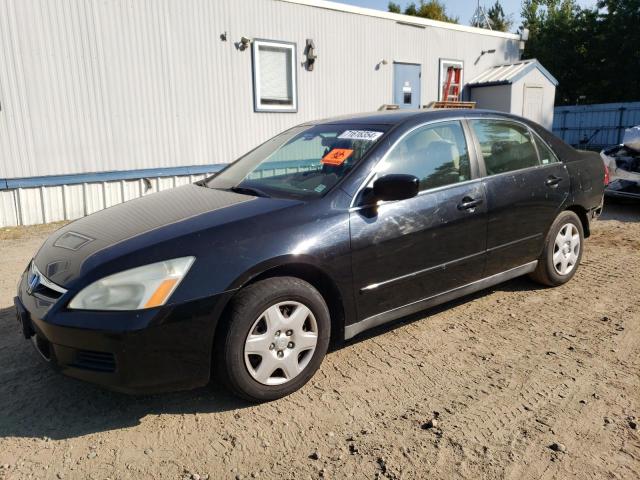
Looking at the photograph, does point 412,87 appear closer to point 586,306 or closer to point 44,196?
point 44,196

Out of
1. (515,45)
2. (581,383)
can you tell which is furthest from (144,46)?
(515,45)

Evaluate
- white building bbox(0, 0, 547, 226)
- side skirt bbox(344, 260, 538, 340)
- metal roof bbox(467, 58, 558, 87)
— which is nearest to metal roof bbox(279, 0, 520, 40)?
white building bbox(0, 0, 547, 226)

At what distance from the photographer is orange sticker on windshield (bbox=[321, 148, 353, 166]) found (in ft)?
11.3

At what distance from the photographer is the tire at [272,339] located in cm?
270

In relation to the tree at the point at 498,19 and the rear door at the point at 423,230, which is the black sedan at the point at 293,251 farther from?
the tree at the point at 498,19

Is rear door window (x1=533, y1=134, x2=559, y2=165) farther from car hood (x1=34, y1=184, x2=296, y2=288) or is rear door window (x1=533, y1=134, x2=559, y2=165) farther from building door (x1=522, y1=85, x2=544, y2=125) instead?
building door (x1=522, y1=85, x2=544, y2=125)

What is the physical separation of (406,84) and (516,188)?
30.2 feet

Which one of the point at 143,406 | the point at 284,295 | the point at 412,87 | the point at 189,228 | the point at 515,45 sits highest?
the point at 515,45

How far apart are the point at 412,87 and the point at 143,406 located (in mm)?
11404

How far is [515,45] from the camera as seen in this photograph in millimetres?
15109

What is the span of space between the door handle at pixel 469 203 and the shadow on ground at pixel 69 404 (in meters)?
1.97

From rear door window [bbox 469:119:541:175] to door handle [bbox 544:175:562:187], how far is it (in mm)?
156

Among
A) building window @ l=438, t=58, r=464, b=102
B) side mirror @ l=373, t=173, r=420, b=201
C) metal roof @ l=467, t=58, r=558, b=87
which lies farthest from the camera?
metal roof @ l=467, t=58, r=558, b=87

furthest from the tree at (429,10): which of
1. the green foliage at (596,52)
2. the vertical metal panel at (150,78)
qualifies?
the vertical metal panel at (150,78)
